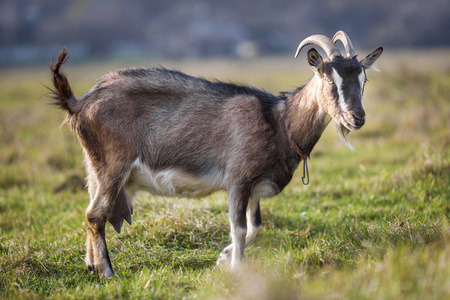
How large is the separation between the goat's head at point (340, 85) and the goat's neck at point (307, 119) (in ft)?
0.39

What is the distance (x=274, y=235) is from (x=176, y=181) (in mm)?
1400

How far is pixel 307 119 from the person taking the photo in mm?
4781

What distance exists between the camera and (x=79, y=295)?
152 inches

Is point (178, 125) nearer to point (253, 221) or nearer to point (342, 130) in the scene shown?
point (253, 221)

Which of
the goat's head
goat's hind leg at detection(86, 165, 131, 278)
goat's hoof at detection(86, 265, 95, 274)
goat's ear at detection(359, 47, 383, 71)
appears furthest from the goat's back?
goat's hoof at detection(86, 265, 95, 274)

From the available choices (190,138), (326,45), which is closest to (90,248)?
(190,138)

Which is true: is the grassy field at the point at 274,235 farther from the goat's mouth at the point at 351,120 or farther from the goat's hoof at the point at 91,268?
the goat's mouth at the point at 351,120

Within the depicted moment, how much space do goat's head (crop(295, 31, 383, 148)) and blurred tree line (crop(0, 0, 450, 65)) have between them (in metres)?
60.2

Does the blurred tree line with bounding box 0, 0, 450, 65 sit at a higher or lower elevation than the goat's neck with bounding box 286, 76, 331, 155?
higher

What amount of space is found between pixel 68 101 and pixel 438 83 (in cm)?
1311

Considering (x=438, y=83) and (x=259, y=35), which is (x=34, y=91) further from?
(x=259, y=35)

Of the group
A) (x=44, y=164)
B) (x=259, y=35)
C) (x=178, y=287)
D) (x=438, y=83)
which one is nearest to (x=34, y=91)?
(x=44, y=164)

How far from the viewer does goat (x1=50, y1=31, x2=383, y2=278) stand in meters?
4.72

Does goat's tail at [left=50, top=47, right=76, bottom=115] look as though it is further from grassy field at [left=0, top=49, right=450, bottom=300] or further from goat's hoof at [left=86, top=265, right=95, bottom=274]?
goat's hoof at [left=86, top=265, right=95, bottom=274]
